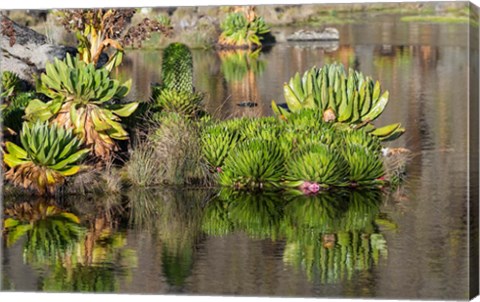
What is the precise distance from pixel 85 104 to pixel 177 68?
1240 mm

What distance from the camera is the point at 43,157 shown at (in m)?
16.5

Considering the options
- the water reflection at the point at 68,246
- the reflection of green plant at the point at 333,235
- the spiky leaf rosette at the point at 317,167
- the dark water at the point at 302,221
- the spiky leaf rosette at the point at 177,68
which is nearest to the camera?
the dark water at the point at 302,221

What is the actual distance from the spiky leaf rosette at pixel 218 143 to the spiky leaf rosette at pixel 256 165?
0.69 ft

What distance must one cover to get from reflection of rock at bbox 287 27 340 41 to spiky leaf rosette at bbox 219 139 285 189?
1.08 meters

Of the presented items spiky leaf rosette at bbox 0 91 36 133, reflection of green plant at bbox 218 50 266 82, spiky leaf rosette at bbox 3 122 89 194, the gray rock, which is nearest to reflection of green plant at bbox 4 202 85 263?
spiky leaf rosette at bbox 3 122 89 194

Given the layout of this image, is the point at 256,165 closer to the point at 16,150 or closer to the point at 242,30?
the point at 242,30

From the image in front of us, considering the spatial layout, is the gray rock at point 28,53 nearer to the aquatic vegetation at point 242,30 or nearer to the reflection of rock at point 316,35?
the aquatic vegetation at point 242,30

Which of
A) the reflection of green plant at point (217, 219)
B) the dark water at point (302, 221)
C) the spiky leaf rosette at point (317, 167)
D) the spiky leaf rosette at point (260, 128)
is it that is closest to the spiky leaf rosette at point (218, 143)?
the spiky leaf rosette at point (260, 128)

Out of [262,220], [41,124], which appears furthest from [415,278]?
[41,124]

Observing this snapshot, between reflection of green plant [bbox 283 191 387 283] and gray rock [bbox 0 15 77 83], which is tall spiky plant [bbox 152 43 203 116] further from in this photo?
reflection of green plant [bbox 283 191 387 283]

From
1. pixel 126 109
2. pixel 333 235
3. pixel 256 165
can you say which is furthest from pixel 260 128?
pixel 333 235

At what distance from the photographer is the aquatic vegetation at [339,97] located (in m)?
16.4

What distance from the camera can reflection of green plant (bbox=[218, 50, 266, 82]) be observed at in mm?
17094

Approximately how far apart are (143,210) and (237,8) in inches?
85.5
